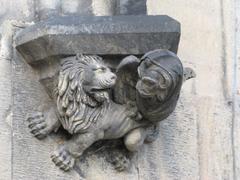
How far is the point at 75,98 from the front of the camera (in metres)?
3.93

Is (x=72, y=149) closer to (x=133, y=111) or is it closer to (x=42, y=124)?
(x=42, y=124)

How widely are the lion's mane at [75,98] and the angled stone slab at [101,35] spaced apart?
0.12 feet

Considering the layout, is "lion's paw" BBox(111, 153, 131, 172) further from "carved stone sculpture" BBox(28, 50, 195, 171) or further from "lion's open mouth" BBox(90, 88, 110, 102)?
"lion's open mouth" BBox(90, 88, 110, 102)

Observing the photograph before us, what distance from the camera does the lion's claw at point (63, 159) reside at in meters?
4.01

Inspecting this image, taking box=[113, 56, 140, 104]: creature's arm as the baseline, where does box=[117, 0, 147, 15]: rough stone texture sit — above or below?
above

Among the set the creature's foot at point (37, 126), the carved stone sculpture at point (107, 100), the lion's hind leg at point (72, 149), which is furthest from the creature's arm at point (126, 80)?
the creature's foot at point (37, 126)

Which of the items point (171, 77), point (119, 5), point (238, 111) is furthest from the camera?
point (238, 111)

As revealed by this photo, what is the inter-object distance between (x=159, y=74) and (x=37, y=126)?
0.47m

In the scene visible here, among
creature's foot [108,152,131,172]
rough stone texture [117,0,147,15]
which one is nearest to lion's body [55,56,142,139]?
creature's foot [108,152,131,172]

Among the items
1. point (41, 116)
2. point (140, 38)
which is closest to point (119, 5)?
point (140, 38)

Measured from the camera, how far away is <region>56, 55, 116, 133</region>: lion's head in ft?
12.9

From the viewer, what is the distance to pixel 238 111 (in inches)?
175

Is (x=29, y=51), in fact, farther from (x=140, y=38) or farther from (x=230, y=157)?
(x=230, y=157)

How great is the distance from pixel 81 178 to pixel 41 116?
254 mm
